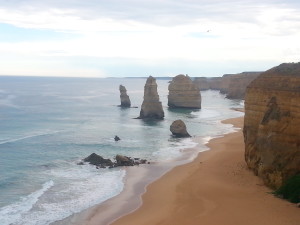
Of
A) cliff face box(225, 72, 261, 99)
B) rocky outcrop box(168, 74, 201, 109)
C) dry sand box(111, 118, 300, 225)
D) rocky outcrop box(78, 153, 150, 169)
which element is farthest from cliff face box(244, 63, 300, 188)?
cliff face box(225, 72, 261, 99)

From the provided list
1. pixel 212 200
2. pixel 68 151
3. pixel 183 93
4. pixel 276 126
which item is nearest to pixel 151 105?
pixel 183 93

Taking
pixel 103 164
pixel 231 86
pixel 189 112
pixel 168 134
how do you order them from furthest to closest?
pixel 231 86, pixel 189 112, pixel 168 134, pixel 103 164

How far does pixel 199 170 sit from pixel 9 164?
62.9ft

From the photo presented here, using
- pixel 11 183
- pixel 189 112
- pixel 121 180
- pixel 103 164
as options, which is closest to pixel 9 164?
pixel 11 183

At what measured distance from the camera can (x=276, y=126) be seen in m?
29.6

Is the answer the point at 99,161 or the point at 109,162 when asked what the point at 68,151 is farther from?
the point at 109,162

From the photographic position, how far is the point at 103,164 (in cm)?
4159

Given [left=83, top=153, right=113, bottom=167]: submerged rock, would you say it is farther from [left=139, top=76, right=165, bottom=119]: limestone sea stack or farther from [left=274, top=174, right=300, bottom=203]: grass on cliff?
[left=139, top=76, right=165, bottom=119]: limestone sea stack

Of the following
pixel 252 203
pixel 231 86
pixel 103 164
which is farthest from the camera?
pixel 231 86

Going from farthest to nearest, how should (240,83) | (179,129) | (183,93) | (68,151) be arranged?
(240,83)
(183,93)
(179,129)
(68,151)

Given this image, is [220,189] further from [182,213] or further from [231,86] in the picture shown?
[231,86]

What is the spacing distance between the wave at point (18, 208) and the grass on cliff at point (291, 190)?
17.7m

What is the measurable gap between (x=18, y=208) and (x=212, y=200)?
1383cm

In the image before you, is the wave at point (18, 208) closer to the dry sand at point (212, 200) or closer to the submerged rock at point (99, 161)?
the dry sand at point (212, 200)
